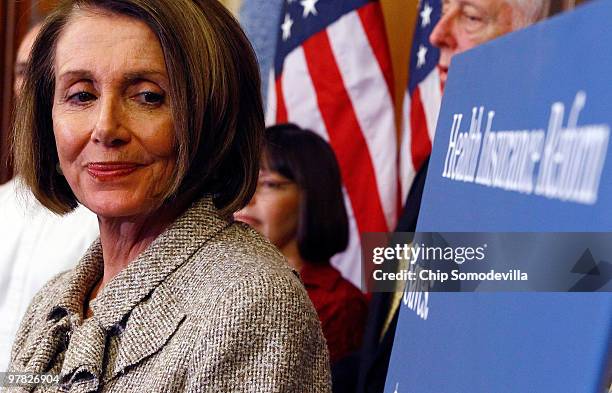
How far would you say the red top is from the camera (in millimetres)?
2771

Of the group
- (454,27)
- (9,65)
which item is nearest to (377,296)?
(454,27)

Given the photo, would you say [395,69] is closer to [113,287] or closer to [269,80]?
[269,80]

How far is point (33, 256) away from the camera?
2373 mm

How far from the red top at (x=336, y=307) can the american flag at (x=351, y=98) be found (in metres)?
0.34

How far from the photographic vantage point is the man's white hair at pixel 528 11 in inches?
88.3

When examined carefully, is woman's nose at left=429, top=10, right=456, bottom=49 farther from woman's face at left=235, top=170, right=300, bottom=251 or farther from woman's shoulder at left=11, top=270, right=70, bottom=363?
Answer: woman's shoulder at left=11, top=270, right=70, bottom=363

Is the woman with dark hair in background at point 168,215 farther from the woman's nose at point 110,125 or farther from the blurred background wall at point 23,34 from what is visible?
the blurred background wall at point 23,34

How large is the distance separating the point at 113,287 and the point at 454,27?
145cm

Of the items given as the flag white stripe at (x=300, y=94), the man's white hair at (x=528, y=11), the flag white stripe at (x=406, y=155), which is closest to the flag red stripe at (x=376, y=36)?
the flag white stripe at (x=406, y=155)

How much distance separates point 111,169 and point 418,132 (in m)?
1.85

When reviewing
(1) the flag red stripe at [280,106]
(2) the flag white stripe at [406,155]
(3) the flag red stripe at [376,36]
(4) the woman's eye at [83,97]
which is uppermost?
(3) the flag red stripe at [376,36]

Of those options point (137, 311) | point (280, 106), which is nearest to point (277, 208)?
point (280, 106)

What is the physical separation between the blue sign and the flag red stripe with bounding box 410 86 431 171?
5.98 ft

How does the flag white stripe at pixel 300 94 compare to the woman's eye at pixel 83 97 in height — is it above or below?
above
